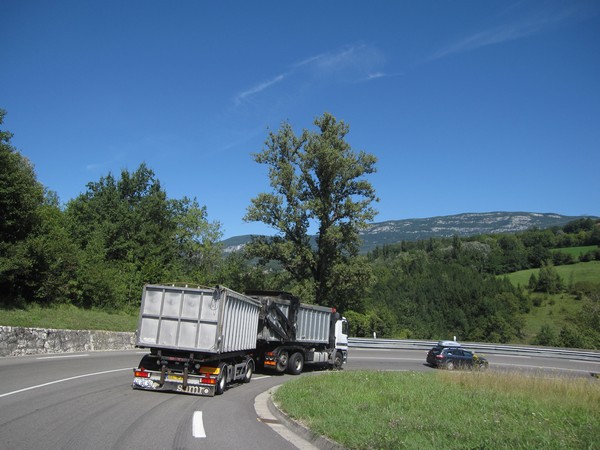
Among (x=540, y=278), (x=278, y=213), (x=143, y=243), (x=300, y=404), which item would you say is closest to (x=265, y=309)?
(x=300, y=404)

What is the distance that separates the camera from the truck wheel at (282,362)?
20969 mm

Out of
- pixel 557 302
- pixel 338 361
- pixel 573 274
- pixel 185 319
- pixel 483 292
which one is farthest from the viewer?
pixel 573 274

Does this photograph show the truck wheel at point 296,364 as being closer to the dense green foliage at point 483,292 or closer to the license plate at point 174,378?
the license plate at point 174,378

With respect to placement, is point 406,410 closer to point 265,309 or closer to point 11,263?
point 265,309

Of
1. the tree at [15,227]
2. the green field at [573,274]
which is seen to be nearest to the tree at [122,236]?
the tree at [15,227]

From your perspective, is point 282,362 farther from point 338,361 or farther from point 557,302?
point 557,302

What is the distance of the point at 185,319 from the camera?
13.9 meters

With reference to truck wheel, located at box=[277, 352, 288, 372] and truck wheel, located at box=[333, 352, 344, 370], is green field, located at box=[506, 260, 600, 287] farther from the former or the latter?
truck wheel, located at box=[277, 352, 288, 372]

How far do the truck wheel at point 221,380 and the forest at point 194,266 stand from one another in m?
16.3

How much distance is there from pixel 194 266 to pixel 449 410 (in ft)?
188

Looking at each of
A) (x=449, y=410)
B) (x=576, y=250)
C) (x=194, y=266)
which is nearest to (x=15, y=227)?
(x=449, y=410)

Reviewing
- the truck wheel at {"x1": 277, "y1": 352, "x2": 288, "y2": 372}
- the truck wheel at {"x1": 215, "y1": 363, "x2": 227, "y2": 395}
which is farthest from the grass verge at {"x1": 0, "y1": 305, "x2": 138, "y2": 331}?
the truck wheel at {"x1": 215, "y1": 363, "x2": 227, "y2": 395}

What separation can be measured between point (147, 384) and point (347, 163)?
30337mm

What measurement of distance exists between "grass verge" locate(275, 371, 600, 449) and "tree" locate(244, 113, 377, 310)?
25086 mm
